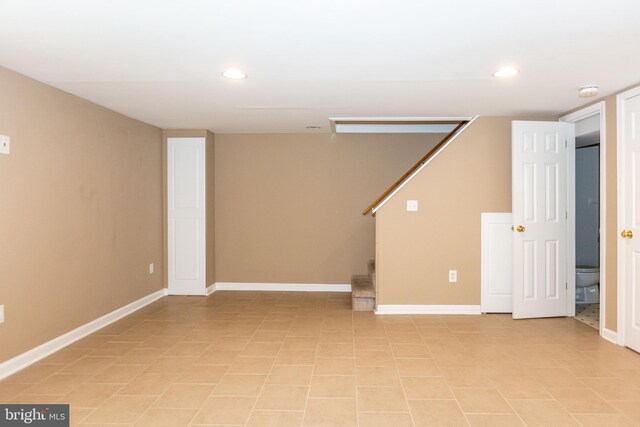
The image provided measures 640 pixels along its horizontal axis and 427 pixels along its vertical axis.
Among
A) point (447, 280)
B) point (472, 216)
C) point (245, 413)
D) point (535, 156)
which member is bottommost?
point (245, 413)

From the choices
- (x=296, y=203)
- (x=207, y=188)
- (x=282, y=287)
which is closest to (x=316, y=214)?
(x=296, y=203)

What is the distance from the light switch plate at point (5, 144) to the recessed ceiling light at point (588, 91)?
439cm

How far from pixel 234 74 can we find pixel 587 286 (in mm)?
4780

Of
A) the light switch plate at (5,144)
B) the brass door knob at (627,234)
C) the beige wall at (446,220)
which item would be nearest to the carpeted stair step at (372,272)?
the beige wall at (446,220)

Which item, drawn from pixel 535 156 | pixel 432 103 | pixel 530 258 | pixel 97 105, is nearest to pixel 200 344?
pixel 97 105

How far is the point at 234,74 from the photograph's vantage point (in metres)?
3.20

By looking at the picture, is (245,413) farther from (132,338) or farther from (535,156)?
(535,156)

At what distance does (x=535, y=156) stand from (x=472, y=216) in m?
0.86

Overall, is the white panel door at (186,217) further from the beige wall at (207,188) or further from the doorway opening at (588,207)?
the doorway opening at (588,207)

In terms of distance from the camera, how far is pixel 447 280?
4672mm

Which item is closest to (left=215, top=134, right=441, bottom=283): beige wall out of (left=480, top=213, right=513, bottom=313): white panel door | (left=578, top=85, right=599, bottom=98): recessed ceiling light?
(left=480, top=213, right=513, bottom=313): white panel door

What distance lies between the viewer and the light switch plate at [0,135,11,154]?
295 cm

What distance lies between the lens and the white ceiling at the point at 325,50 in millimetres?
2166

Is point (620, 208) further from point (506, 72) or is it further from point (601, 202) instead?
point (506, 72)
